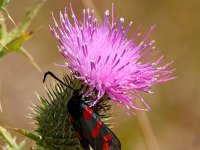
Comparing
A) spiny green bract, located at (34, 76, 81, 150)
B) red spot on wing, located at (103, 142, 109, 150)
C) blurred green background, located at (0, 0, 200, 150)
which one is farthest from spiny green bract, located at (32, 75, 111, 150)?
blurred green background, located at (0, 0, 200, 150)

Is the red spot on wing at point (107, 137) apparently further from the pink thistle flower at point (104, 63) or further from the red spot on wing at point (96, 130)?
the pink thistle flower at point (104, 63)

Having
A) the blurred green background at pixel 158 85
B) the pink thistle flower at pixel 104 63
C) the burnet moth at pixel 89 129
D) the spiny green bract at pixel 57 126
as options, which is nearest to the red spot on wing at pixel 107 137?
the burnet moth at pixel 89 129

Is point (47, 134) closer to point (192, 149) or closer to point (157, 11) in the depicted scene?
point (192, 149)

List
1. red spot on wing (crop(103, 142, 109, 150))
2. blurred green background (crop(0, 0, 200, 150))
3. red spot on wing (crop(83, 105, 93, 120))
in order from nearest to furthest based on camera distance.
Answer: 1. red spot on wing (crop(103, 142, 109, 150))
2. red spot on wing (crop(83, 105, 93, 120))
3. blurred green background (crop(0, 0, 200, 150))

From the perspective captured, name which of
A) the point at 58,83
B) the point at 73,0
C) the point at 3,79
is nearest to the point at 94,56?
the point at 58,83

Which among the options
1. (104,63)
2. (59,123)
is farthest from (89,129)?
(104,63)

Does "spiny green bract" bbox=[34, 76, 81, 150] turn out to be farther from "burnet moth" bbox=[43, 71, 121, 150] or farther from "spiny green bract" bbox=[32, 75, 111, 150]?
"burnet moth" bbox=[43, 71, 121, 150]

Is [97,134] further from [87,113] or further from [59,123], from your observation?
[59,123]
